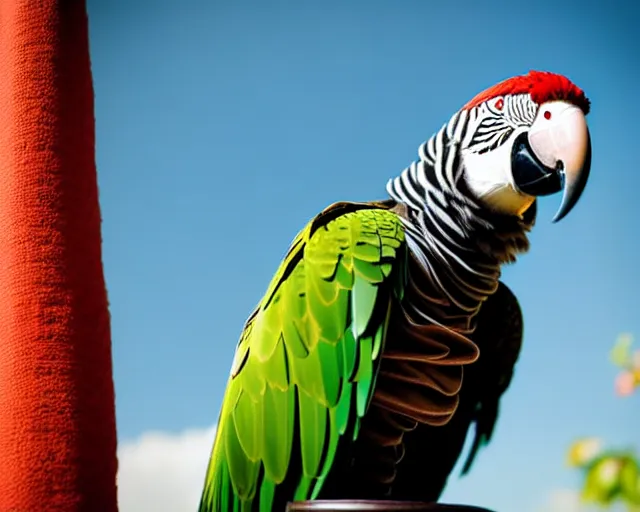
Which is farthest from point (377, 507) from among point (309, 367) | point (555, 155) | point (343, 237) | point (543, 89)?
point (543, 89)

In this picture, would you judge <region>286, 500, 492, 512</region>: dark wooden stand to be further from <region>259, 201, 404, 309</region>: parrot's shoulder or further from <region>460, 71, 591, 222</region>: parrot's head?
<region>460, 71, 591, 222</region>: parrot's head

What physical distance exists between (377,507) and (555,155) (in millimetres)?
1052

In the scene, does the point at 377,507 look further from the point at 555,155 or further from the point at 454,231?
the point at 555,155

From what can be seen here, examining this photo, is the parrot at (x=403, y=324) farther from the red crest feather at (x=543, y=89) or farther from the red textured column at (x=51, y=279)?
the red textured column at (x=51, y=279)

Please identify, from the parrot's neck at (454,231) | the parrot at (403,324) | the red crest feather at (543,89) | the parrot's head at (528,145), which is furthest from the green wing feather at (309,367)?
the red crest feather at (543,89)

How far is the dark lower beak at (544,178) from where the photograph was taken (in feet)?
5.37

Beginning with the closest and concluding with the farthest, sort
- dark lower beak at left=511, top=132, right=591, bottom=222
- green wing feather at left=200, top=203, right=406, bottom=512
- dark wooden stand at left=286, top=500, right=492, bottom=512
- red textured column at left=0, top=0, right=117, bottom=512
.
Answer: dark wooden stand at left=286, top=500, right=492, bottom=512, red textured column at left=0, top=0, right=117, bottom=512, green wing feather at left=200, top=203, right=406, bottom=512, dark lower beak at left=511, top=132, right=591, bottom=222

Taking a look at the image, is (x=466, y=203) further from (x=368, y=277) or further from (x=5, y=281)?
(x=5, y=281)

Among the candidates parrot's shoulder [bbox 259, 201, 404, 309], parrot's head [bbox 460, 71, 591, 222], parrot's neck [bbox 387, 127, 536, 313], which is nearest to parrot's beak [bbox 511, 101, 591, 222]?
parrot's head [bbox 460, 71, 591, 222]

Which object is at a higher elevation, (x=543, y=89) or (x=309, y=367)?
(x=543, y=89)

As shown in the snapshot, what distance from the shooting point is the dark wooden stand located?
851 mm

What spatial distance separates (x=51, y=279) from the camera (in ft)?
4.62

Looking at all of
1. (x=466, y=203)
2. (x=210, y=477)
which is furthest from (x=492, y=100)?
(x=210, y=477)

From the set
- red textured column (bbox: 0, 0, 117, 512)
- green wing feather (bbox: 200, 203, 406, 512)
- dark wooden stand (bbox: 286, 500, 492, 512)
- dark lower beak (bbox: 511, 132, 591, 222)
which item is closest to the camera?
dark wooden stand (bbox: 286, 500, 492, 512)
